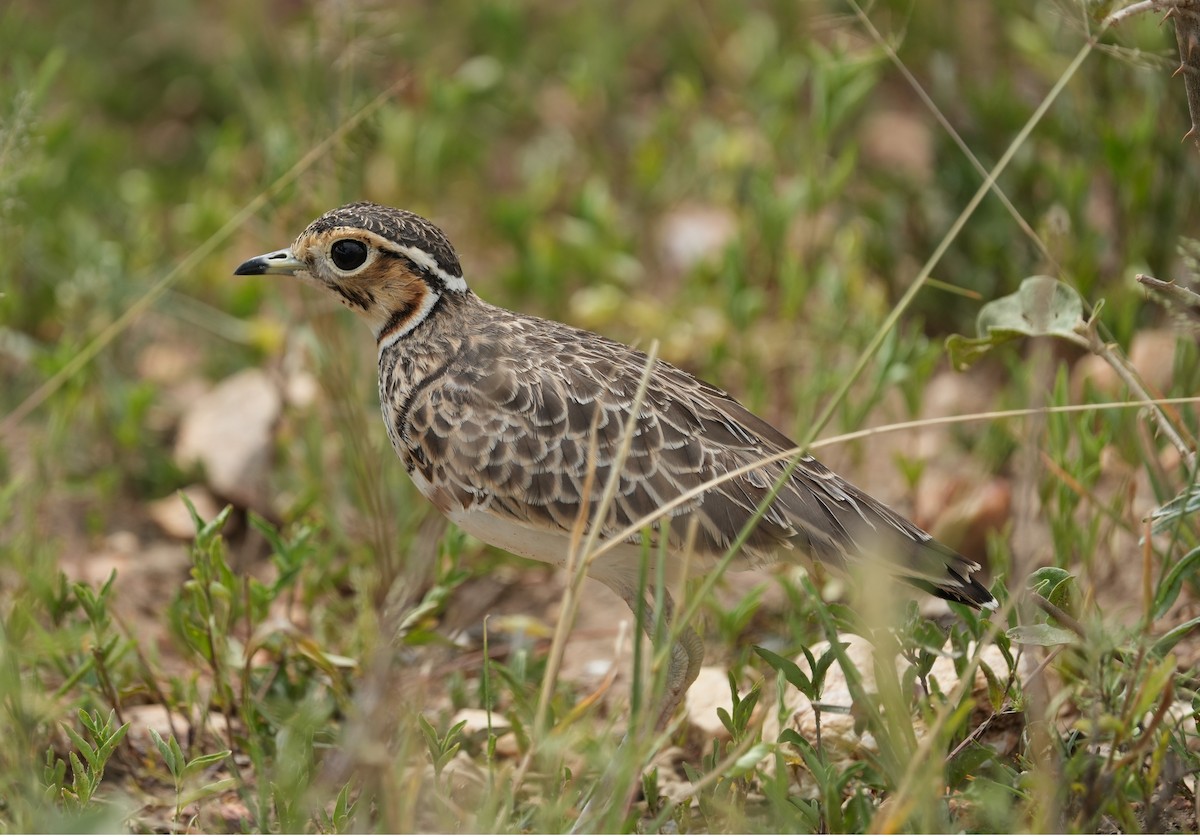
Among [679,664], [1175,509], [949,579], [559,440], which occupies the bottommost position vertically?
[679,664]

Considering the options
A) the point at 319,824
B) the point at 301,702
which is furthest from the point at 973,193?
the point at 319,824

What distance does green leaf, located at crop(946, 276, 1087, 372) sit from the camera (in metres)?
3.57

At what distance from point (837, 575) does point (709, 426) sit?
19.7 inches

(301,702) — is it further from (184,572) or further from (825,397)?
(825,397)

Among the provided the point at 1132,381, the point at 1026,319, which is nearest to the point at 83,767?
the point at 1026,319

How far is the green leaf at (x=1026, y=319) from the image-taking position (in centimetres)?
357

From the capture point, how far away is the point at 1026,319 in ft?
12.3

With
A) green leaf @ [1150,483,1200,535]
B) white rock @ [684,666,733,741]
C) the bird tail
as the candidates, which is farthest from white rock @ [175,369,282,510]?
green leaf @ [1150,483,1200,535]

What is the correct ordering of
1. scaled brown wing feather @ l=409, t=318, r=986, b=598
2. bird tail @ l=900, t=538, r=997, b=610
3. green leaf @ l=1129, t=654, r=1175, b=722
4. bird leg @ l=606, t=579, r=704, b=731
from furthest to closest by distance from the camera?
bird leg @ l=606, t=579, r=704, b=731 < scaled brown wing feather @ l=409, t=318, r=986, b=598 < bird tail @ l=900, t=538, r=997, b=610 < green leaf @ l=1129, t=654, r=1175, b=722

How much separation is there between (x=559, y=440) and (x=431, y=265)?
0.66m

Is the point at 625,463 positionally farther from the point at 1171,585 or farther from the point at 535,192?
the point at 535,192

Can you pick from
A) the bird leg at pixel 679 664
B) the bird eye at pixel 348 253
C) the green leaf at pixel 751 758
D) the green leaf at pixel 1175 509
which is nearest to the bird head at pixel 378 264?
the bird eye at pixel 348 253

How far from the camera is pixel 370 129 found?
446cm

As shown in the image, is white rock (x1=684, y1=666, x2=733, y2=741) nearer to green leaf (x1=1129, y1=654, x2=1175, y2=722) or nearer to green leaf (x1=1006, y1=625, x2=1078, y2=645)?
green leaf (x1=1006, y1=625, x2=1078, y2=645)
